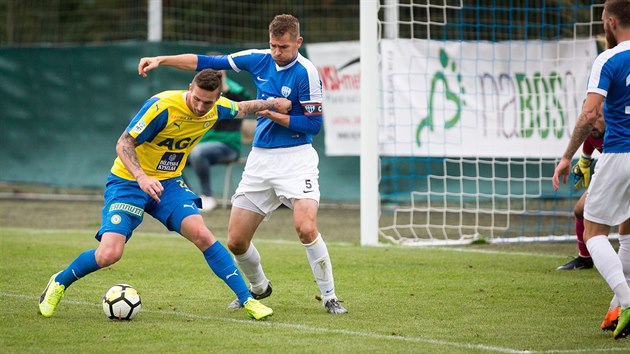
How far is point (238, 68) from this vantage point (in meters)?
7.82

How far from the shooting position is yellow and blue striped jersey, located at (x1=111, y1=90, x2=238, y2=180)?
722 cm

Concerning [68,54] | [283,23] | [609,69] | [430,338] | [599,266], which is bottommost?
[430,338]

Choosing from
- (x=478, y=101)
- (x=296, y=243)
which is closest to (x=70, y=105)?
(x=296, y=243)

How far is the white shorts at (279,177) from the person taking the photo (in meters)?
7.59

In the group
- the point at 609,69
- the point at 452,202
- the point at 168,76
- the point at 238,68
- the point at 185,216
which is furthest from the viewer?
the point at 168,76

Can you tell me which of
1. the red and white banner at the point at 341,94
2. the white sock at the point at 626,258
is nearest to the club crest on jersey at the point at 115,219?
the white sock at the point at 626,258

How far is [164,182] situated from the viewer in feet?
24.5

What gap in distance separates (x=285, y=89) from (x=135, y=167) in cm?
130

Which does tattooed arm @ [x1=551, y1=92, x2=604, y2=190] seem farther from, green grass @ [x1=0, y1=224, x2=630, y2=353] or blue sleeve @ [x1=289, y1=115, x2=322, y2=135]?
blue sleeve @ [x1=289, y1=115, x2=322, y2=135]

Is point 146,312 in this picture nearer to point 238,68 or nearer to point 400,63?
point 238,68

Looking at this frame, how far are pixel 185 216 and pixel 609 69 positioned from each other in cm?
301

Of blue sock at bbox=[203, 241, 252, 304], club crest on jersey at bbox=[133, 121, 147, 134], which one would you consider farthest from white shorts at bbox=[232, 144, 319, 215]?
club crest on jersey at bbox=[133, 121, 147, 134]

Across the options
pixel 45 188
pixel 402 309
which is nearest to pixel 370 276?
pixel 402 309

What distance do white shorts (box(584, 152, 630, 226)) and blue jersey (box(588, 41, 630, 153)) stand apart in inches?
3.4
